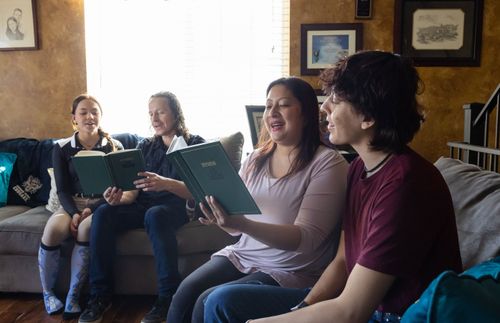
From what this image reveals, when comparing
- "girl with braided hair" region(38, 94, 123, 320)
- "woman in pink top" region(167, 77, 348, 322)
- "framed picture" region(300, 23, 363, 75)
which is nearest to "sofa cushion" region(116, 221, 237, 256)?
"girl with braided hair" region(38, 94, 123, 320)

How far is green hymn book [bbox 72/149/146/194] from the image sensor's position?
6.55 ft

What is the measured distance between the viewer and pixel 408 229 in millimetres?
851

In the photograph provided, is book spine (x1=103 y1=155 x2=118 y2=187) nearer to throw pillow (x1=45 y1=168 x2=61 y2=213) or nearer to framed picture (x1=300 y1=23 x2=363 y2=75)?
throw pillow (x1=45 y1=168 x2=61 y2=213)

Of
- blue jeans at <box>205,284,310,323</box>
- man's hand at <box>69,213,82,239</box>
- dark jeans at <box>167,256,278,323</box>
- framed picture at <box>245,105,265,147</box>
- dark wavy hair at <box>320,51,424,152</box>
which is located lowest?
man's hand at <box>69,213,82,239</box>

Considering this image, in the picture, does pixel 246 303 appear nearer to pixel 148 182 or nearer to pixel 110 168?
pixel 148 182

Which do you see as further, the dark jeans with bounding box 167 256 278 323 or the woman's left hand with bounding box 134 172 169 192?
the woman's left hand with bounding box 134 172 169 192

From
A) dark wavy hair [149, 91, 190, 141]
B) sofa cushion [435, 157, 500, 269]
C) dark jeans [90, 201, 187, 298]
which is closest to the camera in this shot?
sofa cushion [435, 157, 500, 269]

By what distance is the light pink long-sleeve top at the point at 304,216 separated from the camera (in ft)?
4.41

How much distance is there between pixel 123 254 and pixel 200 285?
3.55 ft

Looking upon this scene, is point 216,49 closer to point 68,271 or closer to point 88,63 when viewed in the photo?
point 88,63

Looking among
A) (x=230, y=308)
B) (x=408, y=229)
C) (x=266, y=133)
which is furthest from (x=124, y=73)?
(x=408, y=229)

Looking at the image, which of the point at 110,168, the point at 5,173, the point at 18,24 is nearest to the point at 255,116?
the point at 110,168

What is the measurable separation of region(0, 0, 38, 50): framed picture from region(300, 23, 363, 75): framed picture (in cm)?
215

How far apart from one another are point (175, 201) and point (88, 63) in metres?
1.71
